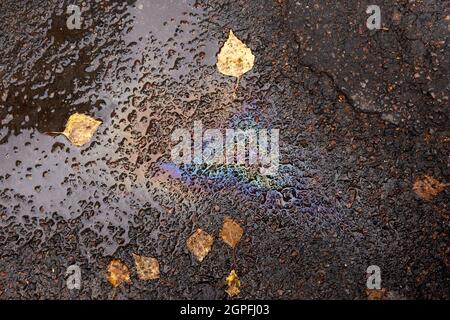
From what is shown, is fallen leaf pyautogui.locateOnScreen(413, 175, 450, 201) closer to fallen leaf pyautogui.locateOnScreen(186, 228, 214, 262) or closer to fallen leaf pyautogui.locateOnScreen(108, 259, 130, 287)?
fallen leaf pyautogui.locateOnScreen(186, 228, 214, 262)

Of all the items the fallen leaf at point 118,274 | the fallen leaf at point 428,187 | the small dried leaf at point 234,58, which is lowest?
the fallen leaf at point 118,274

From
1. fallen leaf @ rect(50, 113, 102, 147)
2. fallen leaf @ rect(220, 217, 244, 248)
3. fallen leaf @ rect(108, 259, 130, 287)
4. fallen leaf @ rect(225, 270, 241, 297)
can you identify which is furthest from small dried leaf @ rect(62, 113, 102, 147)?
fallen leaf @ rect(225, 270, 241, 297)

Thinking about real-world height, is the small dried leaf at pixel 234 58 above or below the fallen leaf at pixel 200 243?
above

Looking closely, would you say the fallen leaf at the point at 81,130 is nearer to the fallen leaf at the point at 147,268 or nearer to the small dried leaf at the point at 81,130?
the small dried leaf at the point at 81,130

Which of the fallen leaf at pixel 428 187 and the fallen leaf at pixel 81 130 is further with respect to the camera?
the fallen leaf at pixel 81 130

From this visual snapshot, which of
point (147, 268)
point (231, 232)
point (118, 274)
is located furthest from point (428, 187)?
point (118, 274)

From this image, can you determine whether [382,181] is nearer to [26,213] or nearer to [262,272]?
[262,272]

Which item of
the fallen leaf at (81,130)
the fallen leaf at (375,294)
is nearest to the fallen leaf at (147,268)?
the fallen leaf at (81,130)

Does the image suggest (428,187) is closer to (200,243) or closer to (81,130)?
(200,243)
